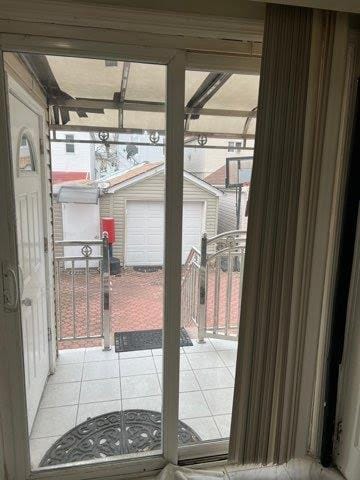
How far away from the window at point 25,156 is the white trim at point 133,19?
2.22 feet

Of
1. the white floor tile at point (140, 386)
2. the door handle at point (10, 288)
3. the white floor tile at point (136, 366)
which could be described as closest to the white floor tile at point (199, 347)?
the white floor tile at point (136, 366)

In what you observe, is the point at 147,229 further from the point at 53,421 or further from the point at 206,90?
the point at 53,421

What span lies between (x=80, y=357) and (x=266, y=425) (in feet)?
5.57

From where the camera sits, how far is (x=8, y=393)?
4.99ft

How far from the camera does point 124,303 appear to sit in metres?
3.37

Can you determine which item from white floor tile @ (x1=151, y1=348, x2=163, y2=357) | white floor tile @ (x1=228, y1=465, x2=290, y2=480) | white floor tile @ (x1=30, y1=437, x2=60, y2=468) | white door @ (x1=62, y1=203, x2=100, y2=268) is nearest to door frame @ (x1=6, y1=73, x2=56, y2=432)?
white door @ (x1=62, y1=203, x2=100, y2=268)

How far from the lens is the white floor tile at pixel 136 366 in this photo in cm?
259

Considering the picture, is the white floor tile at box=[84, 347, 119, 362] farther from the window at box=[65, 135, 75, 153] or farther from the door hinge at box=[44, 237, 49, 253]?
the window at box=[65, 135, 75, 153]

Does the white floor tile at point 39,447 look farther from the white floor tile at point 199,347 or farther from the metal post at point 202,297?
the metal post at point 202,297

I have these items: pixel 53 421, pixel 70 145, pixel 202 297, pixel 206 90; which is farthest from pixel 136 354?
pixel 206 90

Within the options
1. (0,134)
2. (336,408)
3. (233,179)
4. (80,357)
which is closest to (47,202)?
(0,134)

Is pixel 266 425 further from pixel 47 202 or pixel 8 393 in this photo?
pixel 47 202

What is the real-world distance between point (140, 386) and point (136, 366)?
0.83 ft

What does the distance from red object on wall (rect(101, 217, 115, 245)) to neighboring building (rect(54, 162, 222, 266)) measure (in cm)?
4
